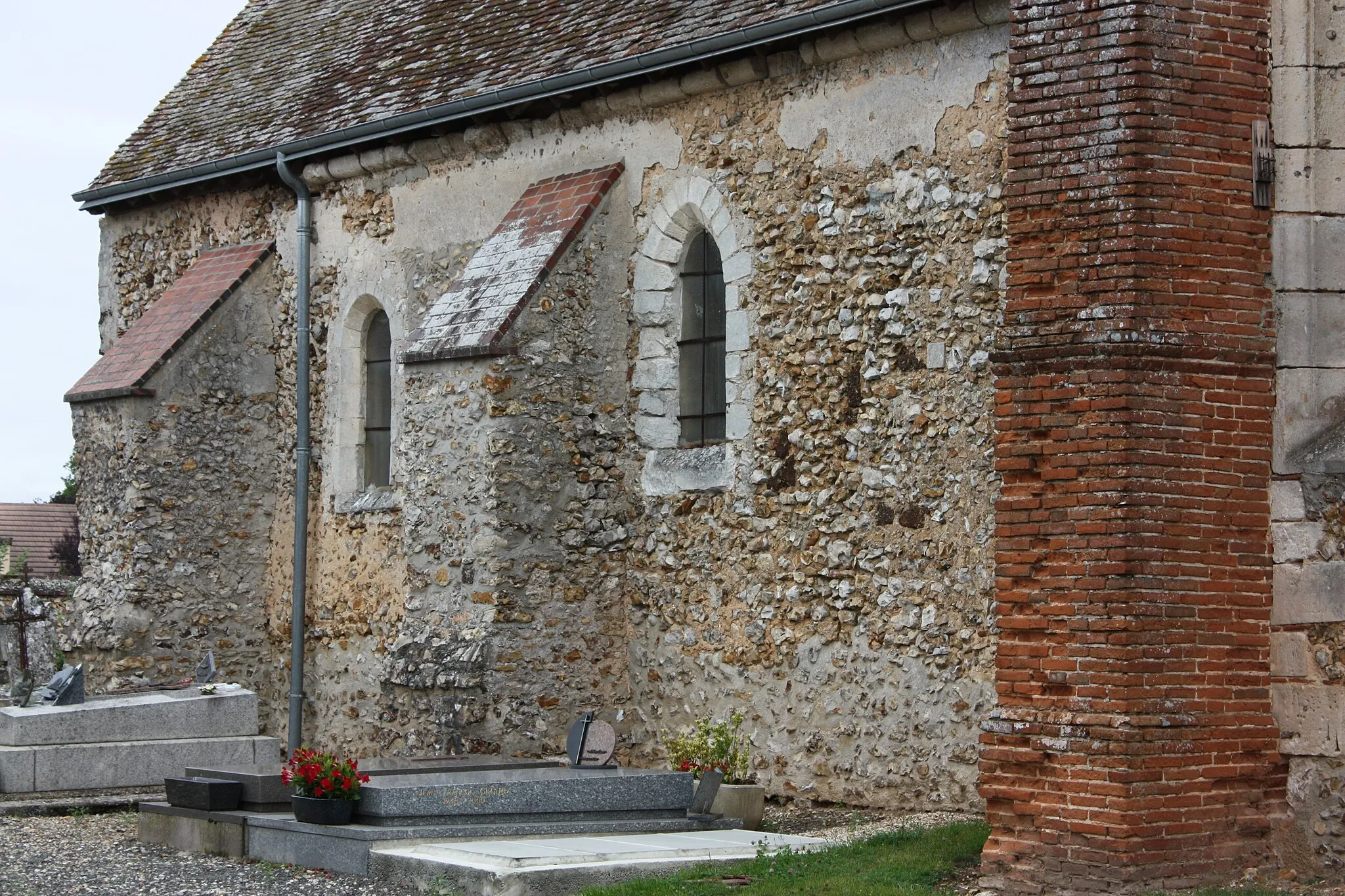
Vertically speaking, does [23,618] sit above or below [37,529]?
below

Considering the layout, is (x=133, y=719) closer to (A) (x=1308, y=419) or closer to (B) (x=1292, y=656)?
(B) (x=1292, y=656)

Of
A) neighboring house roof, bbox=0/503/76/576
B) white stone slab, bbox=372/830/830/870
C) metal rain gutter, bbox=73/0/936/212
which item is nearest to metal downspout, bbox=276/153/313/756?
metal rain gutter, bbox=73/0/936/212

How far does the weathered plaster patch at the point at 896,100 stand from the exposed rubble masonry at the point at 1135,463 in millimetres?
2609

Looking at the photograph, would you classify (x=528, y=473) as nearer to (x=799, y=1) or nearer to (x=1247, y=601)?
(x=799, y=1)

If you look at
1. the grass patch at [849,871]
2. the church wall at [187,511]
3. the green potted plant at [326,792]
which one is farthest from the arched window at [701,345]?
the church wall at [187,511]

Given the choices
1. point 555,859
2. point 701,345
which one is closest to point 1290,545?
point 555,859

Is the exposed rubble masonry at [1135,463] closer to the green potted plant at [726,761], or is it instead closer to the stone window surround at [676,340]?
the green potted plant at [726,761]

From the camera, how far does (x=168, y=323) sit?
1725 cm

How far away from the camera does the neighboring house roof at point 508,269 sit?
44.4 feet

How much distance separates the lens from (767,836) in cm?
1023

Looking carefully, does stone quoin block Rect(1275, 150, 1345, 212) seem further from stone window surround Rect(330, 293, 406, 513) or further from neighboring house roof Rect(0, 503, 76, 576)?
neighboring house roof Rect(0, 503, 76, 576)

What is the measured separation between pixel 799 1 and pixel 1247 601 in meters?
5.53

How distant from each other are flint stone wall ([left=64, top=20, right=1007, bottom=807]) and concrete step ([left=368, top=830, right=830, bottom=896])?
2.22 meters

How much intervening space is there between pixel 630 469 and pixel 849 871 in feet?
17.5
